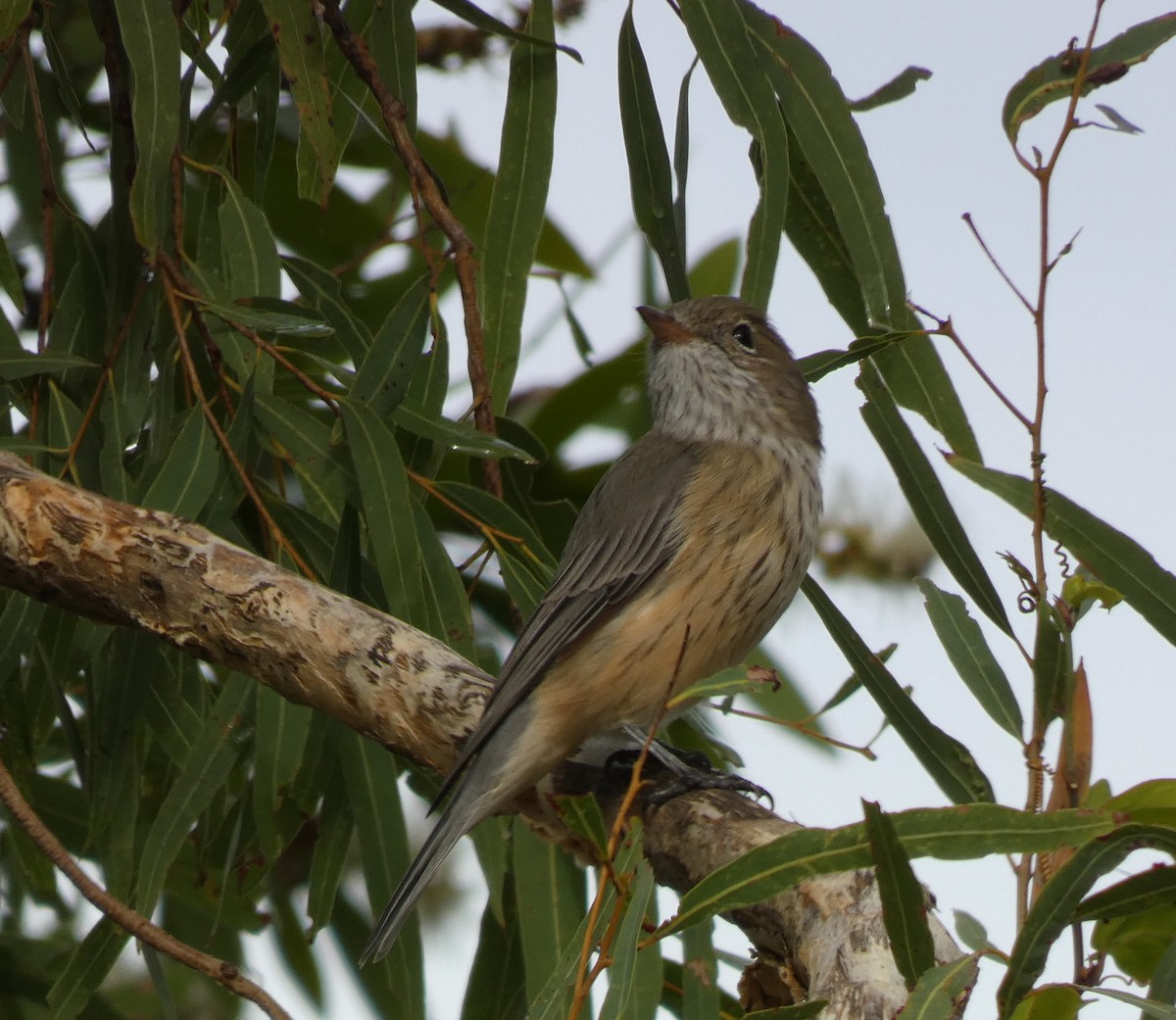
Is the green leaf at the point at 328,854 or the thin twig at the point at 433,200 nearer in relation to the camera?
the thin twig at the point at 433,200

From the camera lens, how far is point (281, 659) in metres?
2.44

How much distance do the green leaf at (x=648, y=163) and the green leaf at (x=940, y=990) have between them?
1.51 m

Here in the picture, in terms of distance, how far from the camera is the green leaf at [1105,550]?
2.35 metres

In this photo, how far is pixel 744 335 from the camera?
3.63m

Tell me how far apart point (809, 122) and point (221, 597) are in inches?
51.7

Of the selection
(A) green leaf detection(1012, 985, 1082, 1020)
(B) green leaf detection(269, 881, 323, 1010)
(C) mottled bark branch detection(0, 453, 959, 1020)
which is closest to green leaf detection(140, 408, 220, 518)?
(C) mottled bark branch detection(0, 453, 959, 1020)

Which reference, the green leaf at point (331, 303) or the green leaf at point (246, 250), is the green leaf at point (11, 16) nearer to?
the green leaf at point (246, 250)

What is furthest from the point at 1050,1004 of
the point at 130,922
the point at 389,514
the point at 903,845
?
the point at 389,514

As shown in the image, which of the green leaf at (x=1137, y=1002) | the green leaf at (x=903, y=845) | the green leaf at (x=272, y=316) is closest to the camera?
the green leaf at (x=1137, y=1002)

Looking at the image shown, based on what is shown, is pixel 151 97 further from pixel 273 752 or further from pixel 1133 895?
pixel 1133 895

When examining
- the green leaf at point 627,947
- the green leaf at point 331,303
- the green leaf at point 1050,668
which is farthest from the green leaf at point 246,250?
the green leaf at point 1050,668

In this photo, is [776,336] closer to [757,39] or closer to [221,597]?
[757,39]

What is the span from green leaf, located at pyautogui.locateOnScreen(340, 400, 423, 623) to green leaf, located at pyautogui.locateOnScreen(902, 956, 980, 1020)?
1186 millimetres

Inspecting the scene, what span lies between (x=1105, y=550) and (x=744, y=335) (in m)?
1.40
